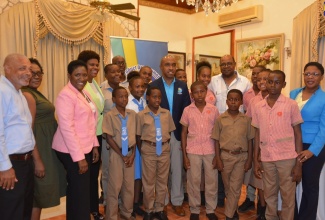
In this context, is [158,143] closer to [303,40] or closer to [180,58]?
[303,40]

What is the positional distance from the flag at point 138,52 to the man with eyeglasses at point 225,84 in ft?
7.99

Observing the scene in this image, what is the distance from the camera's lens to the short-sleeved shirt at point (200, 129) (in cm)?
314

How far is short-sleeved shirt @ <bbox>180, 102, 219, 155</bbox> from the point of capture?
3145mm

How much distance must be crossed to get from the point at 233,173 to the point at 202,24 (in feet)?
17.5

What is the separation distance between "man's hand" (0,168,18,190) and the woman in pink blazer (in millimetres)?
543

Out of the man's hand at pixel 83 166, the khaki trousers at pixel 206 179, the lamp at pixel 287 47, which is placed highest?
the lamp at pixel 287 47

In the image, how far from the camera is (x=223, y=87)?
146 inches

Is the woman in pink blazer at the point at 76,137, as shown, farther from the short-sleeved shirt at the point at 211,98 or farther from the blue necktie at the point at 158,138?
the short-sleeved shirt at the point at 211,98

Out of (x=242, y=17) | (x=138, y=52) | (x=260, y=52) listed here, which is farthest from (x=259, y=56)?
(x=138, y=52)

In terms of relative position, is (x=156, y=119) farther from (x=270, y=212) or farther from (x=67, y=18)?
(x=67, y=18)

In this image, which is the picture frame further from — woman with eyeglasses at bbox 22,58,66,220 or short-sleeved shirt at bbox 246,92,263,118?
woman with eyeglasses at bbox 22,58,66,220

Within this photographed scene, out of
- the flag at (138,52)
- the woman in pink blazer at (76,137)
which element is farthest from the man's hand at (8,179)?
the flag at (138,52)

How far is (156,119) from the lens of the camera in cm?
310

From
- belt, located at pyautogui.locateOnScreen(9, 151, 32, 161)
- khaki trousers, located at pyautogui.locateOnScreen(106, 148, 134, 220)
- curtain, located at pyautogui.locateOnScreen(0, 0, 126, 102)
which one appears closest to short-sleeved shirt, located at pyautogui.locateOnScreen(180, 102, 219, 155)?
khaki trousers, located at pyautogui.locateOnScreen(106, 148, 134, 220)
